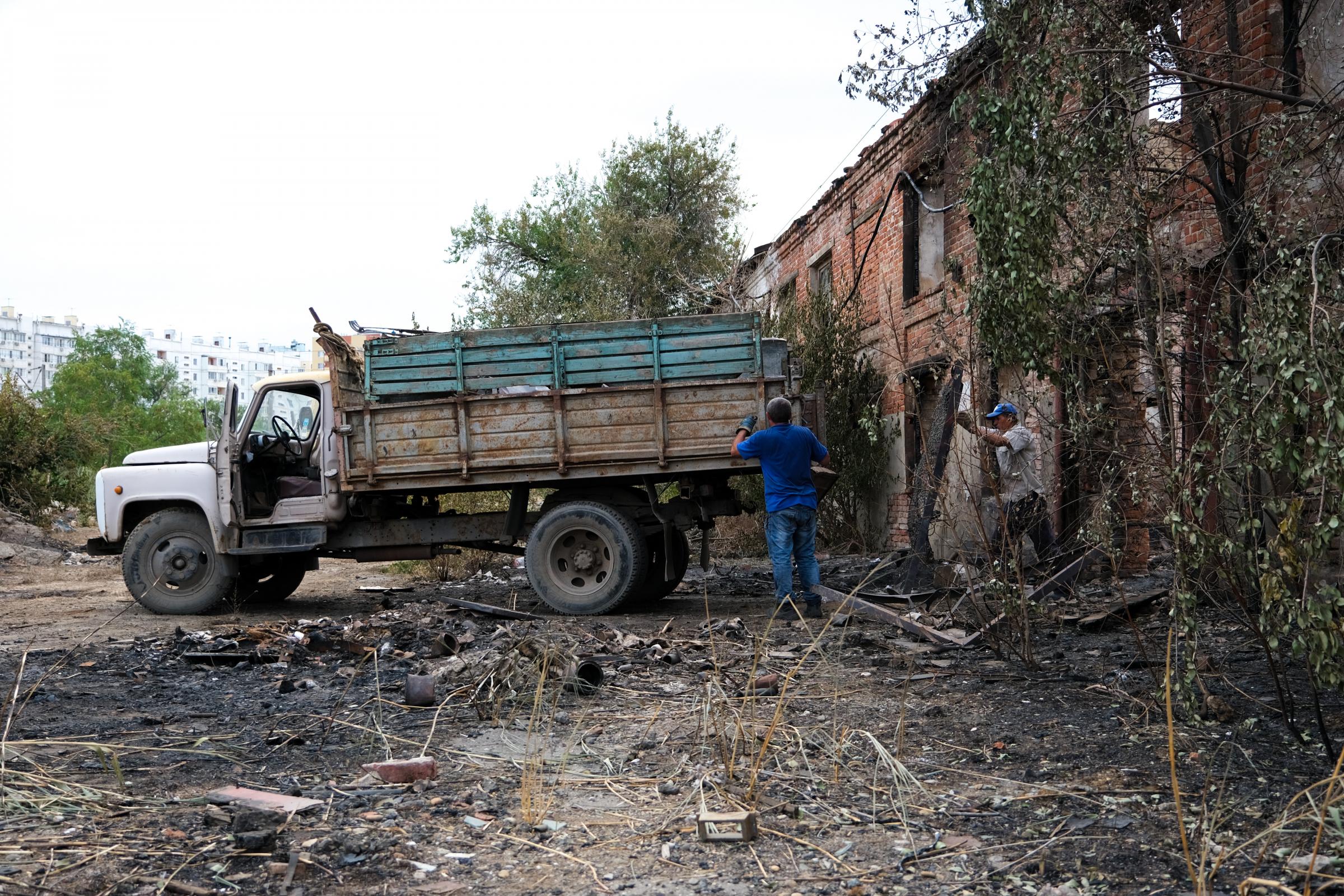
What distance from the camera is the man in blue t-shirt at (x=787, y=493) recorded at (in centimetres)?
841

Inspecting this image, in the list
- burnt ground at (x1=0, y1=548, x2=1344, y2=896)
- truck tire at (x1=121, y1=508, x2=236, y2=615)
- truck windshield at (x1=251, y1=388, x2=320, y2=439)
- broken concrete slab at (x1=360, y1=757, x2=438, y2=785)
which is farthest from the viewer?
truck windshield at (x1=251, y1=388, x2=320, y2=439)

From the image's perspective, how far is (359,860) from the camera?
10.6 feet

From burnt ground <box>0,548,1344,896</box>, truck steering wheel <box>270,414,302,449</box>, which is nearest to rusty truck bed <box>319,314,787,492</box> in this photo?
truck steering wheel <box>270,414,302,449</box>

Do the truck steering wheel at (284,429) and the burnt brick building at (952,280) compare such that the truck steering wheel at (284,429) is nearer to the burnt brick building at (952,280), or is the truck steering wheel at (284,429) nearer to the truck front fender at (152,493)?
the truck front fender at (152,493)

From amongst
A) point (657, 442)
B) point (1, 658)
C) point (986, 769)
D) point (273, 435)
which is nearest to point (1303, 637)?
point (986, 769)

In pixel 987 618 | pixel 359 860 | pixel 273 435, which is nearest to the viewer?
pixel 359 860

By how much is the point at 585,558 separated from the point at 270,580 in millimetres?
3727

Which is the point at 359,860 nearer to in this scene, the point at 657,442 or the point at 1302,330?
the point at 1302,330

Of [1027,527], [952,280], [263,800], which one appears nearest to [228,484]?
[263,800]

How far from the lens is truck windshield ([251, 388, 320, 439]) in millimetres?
9844

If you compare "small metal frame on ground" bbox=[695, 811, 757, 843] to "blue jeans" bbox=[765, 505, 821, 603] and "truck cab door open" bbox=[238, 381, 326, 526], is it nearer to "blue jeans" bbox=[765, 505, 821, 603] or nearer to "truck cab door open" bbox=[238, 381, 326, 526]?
"blue jeans" bbox=[765, 505, 821, 603]

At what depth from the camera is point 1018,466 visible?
859 centimetres

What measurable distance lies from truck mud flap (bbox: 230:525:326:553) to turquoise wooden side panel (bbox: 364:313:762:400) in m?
1.40

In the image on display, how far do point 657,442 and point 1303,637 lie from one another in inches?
234
